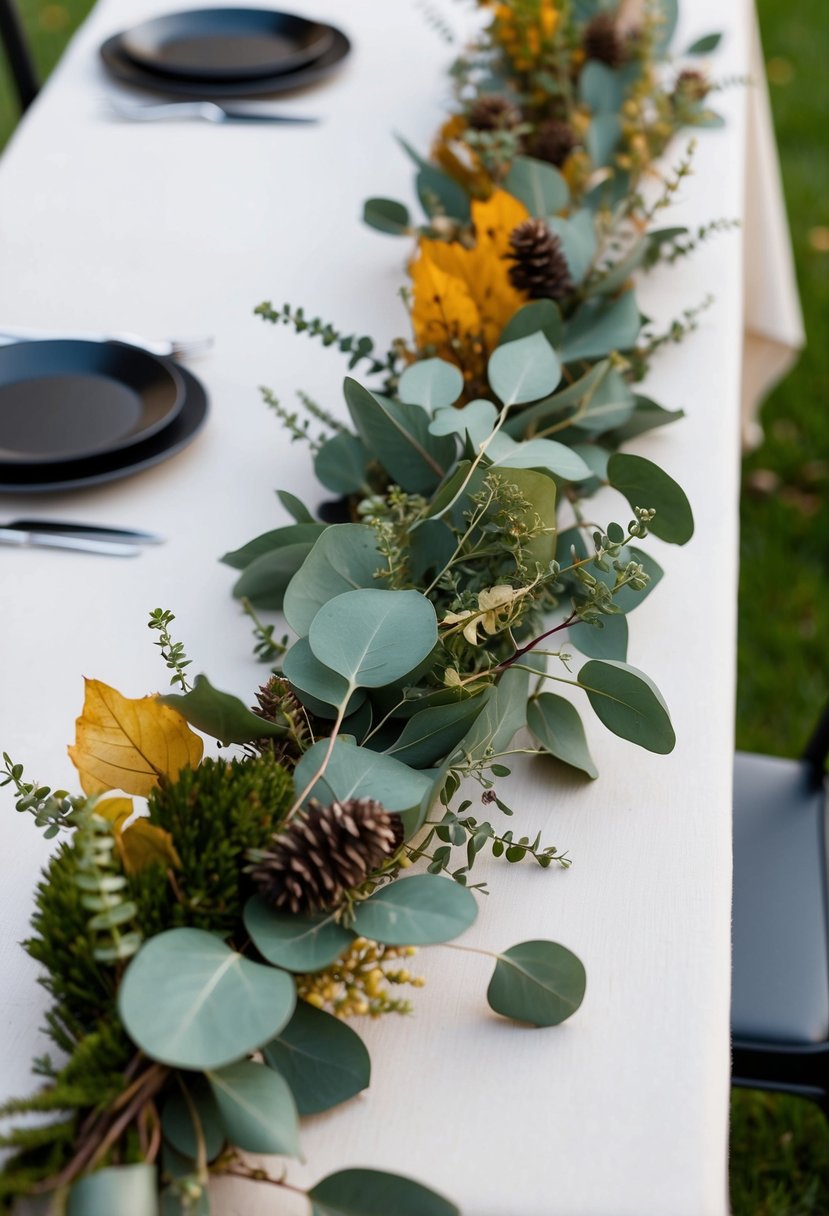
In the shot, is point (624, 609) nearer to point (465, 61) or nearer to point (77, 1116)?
point (77, 1116)

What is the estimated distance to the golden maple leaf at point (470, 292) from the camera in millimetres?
1018

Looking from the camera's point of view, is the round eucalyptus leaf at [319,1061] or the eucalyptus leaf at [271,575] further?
the eucalyptus leaf at [271,575]

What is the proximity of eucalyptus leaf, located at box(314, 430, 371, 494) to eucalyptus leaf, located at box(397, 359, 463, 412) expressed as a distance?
0.23ft

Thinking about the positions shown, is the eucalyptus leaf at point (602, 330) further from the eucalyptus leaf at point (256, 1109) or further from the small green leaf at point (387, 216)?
the eucalyptus leaf at point (256, 1109)

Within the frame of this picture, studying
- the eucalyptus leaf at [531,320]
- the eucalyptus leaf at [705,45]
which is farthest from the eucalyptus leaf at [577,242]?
the eucalyptus leaf at [705,45]

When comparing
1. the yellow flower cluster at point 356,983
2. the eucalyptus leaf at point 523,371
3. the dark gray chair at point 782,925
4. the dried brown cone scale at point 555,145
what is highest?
the eucalyptus leaf at point 523,371

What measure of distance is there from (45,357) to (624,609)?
2.09ft

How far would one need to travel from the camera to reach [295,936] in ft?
1.95

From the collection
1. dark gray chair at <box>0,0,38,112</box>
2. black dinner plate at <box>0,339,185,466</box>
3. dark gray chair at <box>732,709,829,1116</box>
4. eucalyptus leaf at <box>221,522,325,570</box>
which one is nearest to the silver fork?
black dinner plate at <box>0,339,185,466</box>

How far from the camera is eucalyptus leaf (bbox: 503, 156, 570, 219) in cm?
123

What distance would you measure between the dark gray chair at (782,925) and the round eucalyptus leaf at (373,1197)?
2.00 ft

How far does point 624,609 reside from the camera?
837mm

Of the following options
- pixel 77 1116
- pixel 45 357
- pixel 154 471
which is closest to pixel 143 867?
pixel 77 1116

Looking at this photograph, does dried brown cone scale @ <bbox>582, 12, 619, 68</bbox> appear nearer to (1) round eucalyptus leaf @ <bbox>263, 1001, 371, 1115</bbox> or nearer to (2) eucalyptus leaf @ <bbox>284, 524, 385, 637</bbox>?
(2) eucalyptus leaf @ <bbox>284, 524, 385, 637</bbox>
